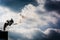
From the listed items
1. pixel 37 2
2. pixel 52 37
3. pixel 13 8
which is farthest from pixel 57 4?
pixel 13 8

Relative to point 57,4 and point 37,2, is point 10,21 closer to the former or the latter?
point 37,2

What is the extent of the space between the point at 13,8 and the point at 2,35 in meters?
0.51

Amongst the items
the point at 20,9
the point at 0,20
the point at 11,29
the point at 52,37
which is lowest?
the point at 52,37

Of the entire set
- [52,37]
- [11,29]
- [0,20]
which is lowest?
[52,37]

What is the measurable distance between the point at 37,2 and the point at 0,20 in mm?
693

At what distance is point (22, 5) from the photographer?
97.7 inches

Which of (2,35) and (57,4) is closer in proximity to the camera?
(2,35)

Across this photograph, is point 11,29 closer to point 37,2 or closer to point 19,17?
point 19,17

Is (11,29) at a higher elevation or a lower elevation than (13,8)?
lower

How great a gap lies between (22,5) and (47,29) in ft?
1.90

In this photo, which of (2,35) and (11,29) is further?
(11,29)

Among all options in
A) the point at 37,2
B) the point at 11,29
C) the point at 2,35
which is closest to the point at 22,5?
the point at 37,2

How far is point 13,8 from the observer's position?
2496mm

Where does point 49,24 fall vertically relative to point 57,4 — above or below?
below
